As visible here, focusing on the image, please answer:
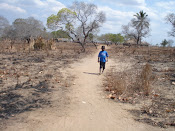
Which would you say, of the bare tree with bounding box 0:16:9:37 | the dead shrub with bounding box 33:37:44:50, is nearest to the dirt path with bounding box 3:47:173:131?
the dead shrub with bounding box 33:37:44:50

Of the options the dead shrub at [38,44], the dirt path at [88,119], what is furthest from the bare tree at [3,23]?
the dirt path at [88,119]

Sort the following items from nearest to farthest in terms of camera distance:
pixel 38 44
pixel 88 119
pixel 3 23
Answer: pixel 88 119 < pixel 38 44 < pixel 3 23

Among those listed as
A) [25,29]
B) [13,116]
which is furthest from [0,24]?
[13,116]

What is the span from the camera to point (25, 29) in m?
29.8

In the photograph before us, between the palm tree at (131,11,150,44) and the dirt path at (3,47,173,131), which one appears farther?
the palm tree at (131,11,150,44)

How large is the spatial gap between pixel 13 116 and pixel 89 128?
66.3 inches

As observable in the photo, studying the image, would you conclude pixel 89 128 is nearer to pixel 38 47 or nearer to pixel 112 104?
pixel 112 104

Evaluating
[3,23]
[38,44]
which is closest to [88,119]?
[38,44]

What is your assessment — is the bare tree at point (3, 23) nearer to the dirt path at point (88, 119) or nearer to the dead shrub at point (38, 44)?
the dead shrub at point (38, 44)

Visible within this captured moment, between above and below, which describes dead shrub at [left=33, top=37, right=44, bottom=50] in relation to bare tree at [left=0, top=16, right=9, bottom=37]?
below

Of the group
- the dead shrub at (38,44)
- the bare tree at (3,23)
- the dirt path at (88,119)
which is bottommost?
the dirt path at (88,119)

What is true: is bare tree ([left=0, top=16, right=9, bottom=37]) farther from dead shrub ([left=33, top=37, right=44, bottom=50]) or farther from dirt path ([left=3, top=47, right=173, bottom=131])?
dirt path ([left=3, top=47, right=173, bottom=131])

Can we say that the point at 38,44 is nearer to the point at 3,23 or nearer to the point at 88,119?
the point at 3,23

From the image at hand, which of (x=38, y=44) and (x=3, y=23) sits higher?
(x=3, y=23)
